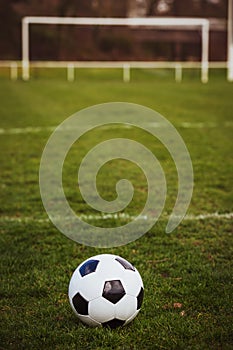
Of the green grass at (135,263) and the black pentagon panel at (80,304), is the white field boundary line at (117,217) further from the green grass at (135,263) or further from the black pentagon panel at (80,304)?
the black pentagon panel at (80,304)

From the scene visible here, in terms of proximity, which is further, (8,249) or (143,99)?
(143,99)

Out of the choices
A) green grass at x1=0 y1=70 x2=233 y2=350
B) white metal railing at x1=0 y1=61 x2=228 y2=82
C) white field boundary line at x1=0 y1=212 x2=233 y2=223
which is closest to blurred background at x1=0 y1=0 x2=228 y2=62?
white metal railing at x1=0 y1=61 x2=228 y2=82

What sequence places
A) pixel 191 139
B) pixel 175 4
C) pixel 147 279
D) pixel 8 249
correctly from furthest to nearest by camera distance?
pixel 175 4 → pixel 191 139 → pixel 8 249 → pixel 147 279

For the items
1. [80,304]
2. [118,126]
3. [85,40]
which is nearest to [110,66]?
[85,40]

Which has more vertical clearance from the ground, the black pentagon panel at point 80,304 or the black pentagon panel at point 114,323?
the black pentagon panel at point 80,304

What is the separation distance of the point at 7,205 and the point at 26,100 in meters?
9.47

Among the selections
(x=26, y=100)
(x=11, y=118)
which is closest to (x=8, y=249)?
(x=11, y=118)

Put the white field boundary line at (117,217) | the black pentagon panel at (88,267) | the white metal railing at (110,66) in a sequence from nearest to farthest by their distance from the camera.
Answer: the black pentagon panel at (88,267), the white field boundary line at (117,217), the white metal railing at (110,66)


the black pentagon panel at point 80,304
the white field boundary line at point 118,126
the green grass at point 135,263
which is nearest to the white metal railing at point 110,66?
the white field boundary line at point 118,126

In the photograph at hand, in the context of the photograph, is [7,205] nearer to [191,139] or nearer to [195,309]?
[195,309]

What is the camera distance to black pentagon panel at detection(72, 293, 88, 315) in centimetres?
270

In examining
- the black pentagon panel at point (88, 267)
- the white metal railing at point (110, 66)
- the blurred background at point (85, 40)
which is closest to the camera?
the black pentagon panel at point (88, 267)

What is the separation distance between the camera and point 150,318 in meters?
2.88

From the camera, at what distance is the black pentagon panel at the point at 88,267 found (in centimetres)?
279
